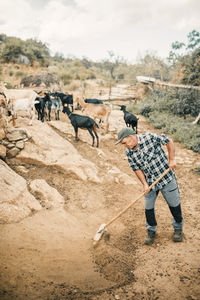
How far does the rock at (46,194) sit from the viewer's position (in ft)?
13.2

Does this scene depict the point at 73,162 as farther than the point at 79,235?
Yes

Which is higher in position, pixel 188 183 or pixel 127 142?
pixel 127 142

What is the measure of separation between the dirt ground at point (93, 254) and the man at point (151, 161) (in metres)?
0.67

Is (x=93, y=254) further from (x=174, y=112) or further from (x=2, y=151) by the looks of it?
(x=174, y=112)

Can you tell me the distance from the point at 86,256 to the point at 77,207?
4.66 feet

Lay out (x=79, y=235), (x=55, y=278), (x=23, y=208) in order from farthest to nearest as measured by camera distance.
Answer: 1. (x=23, y=208)
2. (x=79, y=235)
3. (x=55, y=278)

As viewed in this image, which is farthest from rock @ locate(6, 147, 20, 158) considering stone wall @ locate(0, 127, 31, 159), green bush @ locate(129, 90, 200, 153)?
green bush @ locate(129, 90, 200, 153)

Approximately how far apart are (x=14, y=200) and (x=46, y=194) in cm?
75

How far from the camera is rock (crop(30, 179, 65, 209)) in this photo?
401 centimetres

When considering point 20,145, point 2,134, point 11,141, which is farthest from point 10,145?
point 2,134

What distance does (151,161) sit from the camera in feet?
9.33

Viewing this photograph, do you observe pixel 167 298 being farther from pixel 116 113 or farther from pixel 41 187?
pixel 116 113

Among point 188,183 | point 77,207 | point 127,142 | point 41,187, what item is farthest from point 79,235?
point 188,183

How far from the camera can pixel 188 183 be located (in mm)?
5871
